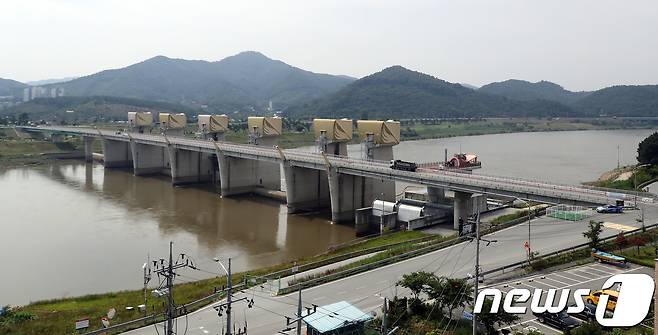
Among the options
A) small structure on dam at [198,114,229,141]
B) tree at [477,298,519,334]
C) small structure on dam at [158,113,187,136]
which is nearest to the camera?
tree at [477,298,519,334]

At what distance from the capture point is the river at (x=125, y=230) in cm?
3544

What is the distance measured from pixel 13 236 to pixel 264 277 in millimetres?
28551

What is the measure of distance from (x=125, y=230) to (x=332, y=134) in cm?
2273

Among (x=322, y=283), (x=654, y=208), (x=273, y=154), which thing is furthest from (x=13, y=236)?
(x=654, y=208)

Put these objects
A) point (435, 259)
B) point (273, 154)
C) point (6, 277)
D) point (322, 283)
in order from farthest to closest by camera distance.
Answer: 1. point (273, 154)
2. point (6, 277)
3. point (435, 259)
4. point (322, 283)

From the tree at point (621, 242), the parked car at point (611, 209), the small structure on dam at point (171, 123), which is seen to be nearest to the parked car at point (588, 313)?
the tree at point (621, 242)

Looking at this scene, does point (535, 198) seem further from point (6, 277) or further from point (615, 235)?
point (6, 277)

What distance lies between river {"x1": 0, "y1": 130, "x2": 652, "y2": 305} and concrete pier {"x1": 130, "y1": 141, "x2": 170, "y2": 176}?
10.2ft

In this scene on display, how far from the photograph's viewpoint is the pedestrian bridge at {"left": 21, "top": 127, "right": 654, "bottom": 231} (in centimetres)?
3816

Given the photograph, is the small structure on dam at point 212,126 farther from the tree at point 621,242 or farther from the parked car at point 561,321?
the parked car at point 561,321

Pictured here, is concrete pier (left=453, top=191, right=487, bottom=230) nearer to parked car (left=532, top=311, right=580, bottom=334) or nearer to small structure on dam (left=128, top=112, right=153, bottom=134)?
parked car (left=532, top=311, right=580, bottom=334)

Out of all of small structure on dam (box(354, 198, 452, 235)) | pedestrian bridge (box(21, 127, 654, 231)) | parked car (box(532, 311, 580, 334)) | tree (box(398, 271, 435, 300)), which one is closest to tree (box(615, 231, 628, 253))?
pedestrian bridge (box(21, 127, 654, 231))

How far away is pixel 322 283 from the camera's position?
27.5 metres

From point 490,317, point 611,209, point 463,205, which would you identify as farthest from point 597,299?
point 463,205
